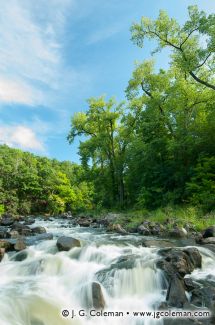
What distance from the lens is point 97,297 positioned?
685cm

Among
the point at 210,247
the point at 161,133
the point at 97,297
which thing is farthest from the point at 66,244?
the point at 161,133

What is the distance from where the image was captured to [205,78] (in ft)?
75.2

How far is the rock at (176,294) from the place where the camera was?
6.39m

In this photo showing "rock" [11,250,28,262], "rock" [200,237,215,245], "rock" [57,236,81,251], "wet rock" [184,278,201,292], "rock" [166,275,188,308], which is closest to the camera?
"rock" [166,275,188,308]

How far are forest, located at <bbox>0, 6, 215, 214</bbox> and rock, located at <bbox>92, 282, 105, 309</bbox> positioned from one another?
12789 millimetres

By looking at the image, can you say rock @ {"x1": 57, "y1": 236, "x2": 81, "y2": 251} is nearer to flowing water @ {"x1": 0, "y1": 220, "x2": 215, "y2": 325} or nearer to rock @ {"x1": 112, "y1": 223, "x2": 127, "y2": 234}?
flowing water @ {"x1": 0, "y1": 220, "x2": 215, "y2": 325}

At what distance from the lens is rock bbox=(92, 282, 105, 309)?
671 centimetres

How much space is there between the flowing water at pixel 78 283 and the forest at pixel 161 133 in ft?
35.9

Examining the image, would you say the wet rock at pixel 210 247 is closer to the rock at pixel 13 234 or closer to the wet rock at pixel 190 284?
the wet rock at pixel 190 284

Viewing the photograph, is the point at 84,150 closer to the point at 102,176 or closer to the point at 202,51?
the point at 102,176

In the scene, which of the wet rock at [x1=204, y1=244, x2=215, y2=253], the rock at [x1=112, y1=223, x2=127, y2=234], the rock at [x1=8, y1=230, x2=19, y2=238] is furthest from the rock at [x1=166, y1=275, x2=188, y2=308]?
the rock at [x1=8, y1=230, x2=19, y2=238]

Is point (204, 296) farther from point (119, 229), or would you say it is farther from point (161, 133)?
point (161, 133)

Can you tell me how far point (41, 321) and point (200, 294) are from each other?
3506mm

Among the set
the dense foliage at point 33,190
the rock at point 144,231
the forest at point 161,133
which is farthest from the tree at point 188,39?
the dense foliage at point 33,190
